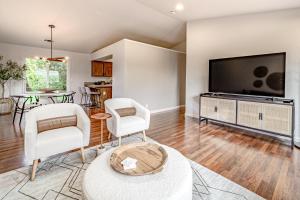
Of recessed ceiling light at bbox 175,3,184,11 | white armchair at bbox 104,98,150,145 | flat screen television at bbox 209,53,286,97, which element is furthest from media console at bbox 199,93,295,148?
recessed ceiling light at bbox 175,3,184,11

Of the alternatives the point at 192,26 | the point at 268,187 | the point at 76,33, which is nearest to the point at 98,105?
the point at 76,33

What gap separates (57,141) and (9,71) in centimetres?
533

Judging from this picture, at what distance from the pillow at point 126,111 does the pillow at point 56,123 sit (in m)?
0.88

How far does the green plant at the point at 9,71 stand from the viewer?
5453 mm

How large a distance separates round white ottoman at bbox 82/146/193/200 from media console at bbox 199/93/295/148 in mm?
2623

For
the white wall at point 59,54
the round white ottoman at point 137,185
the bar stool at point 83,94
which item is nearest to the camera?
the round white ottoman at point 137,185

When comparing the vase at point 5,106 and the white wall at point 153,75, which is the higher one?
the white wall at point 153,75

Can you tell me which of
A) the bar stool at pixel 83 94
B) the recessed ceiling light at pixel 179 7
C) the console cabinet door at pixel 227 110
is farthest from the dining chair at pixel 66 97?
the console cabinet door at pixel 227 110

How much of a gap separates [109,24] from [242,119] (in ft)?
15.1

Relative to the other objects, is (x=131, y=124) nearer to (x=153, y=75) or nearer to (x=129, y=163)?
(x=129, y=163)

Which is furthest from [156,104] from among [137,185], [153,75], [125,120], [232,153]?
[137,185]

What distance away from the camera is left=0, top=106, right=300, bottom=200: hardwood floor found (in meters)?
1.91

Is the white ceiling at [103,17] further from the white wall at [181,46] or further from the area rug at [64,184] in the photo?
the area rug at [64,184]

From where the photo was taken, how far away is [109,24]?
16.9 feet
